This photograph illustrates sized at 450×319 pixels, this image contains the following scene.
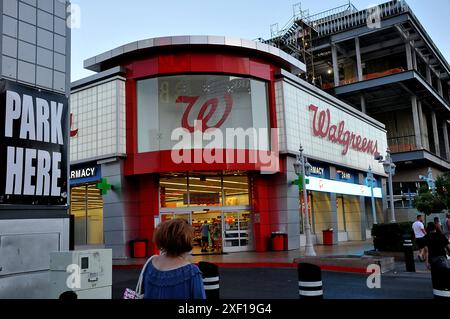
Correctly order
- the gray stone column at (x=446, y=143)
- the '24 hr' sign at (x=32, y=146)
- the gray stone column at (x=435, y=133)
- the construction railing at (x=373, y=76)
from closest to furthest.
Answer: the '24 hr' sign at (x=32, y=146) < the construction railing at (x=373, y=76) < the gray stone column at (x=435, y=133) < the gray stone column at (x=446, y=143)

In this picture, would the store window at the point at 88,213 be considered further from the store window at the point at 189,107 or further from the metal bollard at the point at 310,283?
the metal bollard at the point at 310,283

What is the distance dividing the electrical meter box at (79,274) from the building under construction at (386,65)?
39645 millimetres

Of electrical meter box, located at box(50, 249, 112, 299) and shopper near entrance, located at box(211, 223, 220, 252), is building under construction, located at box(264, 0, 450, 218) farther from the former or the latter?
electrical meter box, located at box(50, 249, 112, 299)

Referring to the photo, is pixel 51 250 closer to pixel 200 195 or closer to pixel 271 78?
pixel 200 195

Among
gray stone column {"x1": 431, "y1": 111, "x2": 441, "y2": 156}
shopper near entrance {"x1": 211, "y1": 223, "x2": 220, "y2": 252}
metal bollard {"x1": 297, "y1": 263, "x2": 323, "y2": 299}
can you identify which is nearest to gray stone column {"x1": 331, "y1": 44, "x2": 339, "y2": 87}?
gray stone column {"x1": 431, "y1": 111, "x2": 441, "y2": 156}

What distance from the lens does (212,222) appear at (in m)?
22.4

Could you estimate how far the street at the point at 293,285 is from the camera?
10.0m

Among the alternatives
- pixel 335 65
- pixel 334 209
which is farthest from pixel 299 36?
pixel 334 209

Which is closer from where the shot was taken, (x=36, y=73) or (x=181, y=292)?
(x=181, y=292)

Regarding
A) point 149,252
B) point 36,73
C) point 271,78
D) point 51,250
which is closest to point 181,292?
point 51,250

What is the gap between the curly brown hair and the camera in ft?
11.5

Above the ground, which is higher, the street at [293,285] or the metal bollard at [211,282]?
the metal bollard at [211,282]

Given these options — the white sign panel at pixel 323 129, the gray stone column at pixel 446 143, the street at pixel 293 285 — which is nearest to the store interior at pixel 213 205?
the white sign panel at pixel 323 129

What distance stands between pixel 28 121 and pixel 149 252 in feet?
49.7
